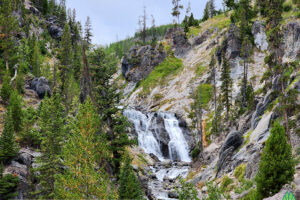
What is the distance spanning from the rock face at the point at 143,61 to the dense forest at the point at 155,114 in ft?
1.49

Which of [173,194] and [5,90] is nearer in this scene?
[173,194]

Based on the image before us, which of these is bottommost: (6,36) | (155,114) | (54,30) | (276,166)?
(276,166)

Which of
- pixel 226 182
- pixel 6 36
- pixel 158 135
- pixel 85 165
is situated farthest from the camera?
pixel 158 135

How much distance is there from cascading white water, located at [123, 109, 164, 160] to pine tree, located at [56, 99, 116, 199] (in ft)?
108

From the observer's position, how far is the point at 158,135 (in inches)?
2277

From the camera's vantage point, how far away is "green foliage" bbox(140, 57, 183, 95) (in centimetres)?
8169

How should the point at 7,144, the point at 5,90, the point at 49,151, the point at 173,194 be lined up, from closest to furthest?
1. the point at 49,151
2. the point at 7,144
3. the point at 173,194
4. the point at 5,90

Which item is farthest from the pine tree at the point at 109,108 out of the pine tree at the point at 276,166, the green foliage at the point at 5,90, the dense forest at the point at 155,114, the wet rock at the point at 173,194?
the green foliage at the point at 5,90

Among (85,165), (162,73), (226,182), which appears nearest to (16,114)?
(85,165)

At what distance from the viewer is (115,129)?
25.9 m

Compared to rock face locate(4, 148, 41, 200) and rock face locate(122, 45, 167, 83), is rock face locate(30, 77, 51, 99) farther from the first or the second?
rock face locate(122, 45, 167, 83)

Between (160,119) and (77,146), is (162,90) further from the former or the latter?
(77,146)

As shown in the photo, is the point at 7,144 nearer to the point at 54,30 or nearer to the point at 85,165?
the point at 85,165

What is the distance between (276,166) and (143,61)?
82005mm
